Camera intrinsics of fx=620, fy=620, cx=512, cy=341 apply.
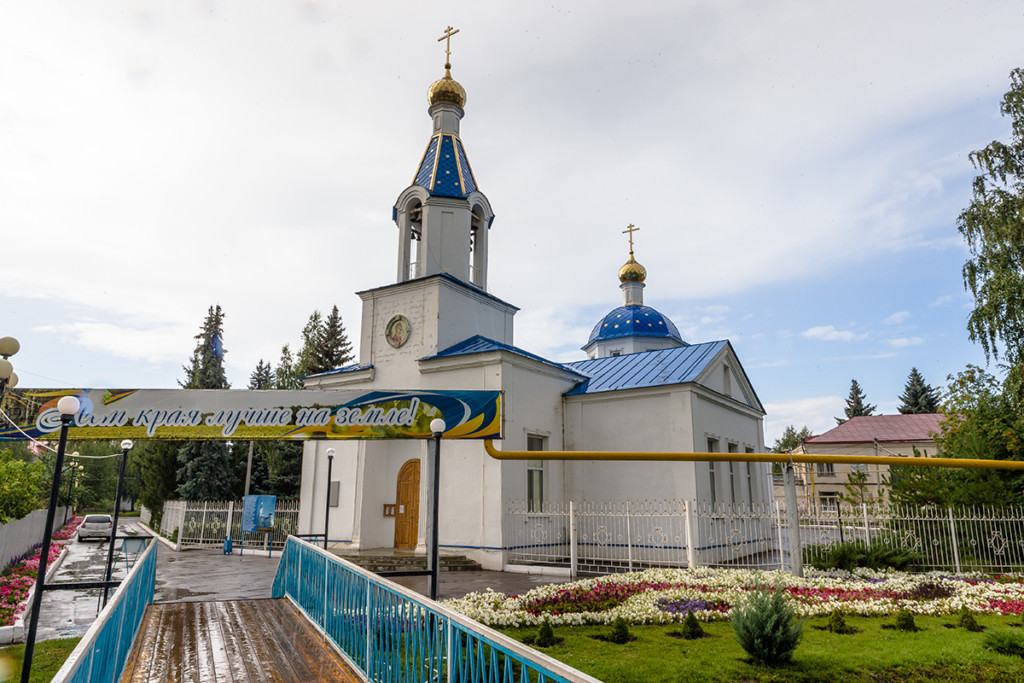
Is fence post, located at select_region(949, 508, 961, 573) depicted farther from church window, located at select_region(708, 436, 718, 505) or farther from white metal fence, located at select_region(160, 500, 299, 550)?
white metal fence, located at select_region(160, 500, 299, 550)

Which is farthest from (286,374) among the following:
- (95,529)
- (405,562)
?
(405,562)

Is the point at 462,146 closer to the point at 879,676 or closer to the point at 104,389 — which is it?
the point at 104,389

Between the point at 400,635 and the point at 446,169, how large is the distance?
15652 mm

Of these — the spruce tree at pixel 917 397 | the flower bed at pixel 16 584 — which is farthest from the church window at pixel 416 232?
the spruce tree at pixel 917 397

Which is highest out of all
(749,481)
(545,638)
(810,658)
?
(749,481)

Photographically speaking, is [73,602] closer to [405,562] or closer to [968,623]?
[405,562]

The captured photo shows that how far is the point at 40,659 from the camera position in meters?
7.84

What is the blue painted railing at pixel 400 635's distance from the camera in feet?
10.6

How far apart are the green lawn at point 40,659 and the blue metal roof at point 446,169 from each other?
13322mm

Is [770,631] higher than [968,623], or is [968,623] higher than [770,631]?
[770,631]

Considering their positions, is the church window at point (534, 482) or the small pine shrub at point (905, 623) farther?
the church window at point (534, 482)

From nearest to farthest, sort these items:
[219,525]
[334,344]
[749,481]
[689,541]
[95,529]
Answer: [689,541] < [749,481] < [219,525] < [95,529] < [334,344]

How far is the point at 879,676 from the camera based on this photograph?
6.56 meters

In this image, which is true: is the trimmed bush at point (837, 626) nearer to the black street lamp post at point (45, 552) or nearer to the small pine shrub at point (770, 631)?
the small pine shrub at point (770, 631)
